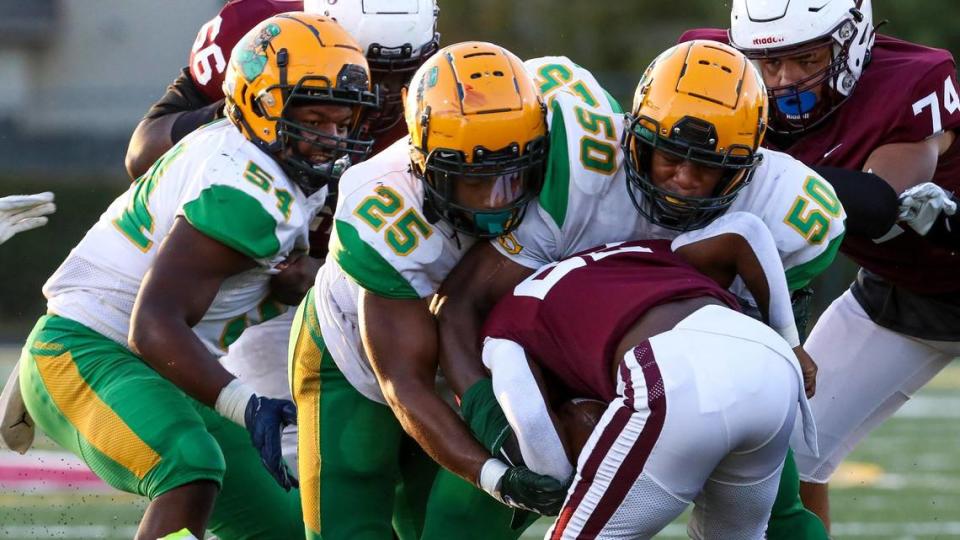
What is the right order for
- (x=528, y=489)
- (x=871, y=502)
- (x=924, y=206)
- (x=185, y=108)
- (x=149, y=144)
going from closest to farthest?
1. (x=528, y=489)
2. (x=924, y=206)
3. (x=149, y=144)
4. (x=185, y=108)
5. (x=871, y=502)

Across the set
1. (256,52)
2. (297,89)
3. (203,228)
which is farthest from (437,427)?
(256,52)

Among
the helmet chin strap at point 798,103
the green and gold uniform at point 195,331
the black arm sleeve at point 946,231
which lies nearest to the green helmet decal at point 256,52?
the green and gold uniform at point 195,331

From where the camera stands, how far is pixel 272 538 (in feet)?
13.3

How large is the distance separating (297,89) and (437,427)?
103 centimetres

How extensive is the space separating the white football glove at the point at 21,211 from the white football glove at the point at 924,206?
2402 millimetres

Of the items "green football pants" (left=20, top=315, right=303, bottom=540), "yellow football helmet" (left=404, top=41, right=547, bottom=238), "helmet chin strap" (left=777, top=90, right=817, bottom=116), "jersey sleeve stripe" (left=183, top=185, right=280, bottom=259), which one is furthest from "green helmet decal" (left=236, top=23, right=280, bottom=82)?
"helmet chin strap" (left=777, top=90, right=817, bottom=116)

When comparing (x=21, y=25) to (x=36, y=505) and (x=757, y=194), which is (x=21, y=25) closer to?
(x=36, y=505)

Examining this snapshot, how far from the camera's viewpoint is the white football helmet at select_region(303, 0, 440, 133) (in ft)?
14.1

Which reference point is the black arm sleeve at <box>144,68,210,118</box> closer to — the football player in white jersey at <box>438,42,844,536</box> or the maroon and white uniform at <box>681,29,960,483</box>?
the maroon and white uniform at <box>681,29,960,483</box>

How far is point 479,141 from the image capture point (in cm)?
324

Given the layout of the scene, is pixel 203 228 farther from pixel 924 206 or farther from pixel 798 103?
pixel 924 206

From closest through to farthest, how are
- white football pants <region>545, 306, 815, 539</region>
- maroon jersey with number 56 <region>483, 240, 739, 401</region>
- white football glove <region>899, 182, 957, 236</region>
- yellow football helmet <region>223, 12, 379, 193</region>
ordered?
white football pants <region>545, 306, 815, 539</region> → maroon jersey with number 56 <region>483, 240, 739, 401</region> → yellow football helmet <region>223, 12, 379, 193</region> → white football glove <region>899, 182, 957, 236</region>

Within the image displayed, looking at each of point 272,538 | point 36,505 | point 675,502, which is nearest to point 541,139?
point 675,502

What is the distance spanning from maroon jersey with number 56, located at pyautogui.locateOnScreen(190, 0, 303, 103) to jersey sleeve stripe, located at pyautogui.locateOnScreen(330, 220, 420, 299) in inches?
59.6
